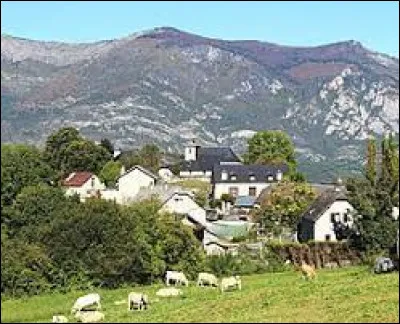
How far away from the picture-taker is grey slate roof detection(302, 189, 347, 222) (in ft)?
178

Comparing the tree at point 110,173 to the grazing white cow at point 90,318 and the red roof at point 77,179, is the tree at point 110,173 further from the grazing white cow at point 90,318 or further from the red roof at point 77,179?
the grazing white cow at point 90,318

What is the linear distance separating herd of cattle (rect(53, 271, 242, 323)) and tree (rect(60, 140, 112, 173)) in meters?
40.1

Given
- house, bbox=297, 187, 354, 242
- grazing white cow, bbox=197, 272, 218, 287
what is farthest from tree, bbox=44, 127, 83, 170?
grazing white cow, bbox=197, 272, 218, 287

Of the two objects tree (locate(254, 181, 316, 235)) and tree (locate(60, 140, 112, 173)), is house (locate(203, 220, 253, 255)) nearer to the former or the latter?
tree (locate(254, 181, 316, 235))

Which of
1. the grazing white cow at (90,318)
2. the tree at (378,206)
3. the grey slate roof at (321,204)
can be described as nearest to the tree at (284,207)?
the grey slate roof at (321,204)

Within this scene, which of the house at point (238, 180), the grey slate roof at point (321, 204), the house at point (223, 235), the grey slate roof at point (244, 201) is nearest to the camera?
the house at point (223, 235)

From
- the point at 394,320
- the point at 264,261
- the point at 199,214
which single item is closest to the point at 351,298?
the point at 394,320

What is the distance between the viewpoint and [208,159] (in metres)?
105

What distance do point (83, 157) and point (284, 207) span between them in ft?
73.3

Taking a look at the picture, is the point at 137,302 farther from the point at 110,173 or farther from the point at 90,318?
the point at 110,173

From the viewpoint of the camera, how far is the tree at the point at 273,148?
296ft

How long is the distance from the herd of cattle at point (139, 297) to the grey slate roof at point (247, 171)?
48250 millimetres

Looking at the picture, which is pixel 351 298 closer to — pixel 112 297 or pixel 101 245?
pixel 112 297

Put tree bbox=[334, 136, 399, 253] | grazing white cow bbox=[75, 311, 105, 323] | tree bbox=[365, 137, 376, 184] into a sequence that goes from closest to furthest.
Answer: grazing white cow bbox=[75, 311, 105, 323] < tree bbox=[334, 136, 399, 253] < tree bbox=[365, 137, 376, 184]
